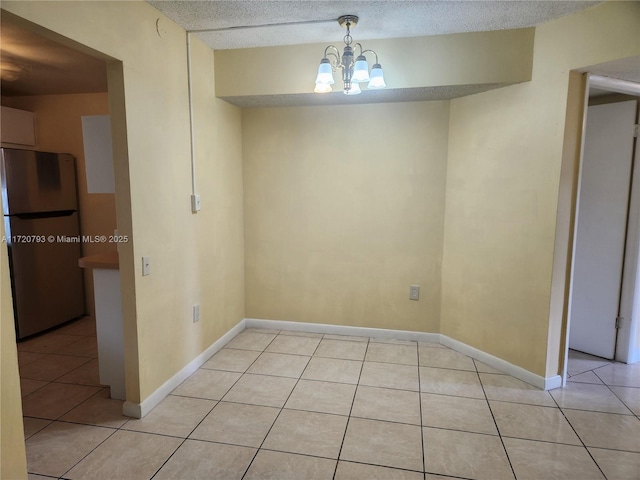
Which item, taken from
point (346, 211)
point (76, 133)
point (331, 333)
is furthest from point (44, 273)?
point (346, 211)

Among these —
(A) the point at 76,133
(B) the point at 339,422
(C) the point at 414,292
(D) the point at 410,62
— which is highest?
(D) the point at 410,62

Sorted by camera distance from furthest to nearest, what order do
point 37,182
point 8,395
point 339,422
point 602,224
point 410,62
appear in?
point 37,182 < point 602,224 < point 410,62 < point 339,422 < point 8,395

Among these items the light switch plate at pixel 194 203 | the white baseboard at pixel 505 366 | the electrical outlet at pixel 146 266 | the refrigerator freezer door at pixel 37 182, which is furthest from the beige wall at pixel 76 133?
the white baseboard at pixel 505 366

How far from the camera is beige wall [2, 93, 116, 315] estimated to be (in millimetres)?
3848

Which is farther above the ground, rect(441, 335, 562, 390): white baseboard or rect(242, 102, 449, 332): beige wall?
rect(242, 102, 449, 332): beige wall

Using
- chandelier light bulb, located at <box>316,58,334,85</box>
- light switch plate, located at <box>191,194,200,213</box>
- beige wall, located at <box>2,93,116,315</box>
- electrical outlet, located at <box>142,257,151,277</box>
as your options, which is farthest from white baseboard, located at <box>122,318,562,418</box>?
chandelier light bulb, located at <box>316,58,334,85</box>

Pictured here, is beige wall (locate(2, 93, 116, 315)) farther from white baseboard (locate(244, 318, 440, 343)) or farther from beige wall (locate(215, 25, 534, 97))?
white baseboard (locate(244, 318, 440, 343))

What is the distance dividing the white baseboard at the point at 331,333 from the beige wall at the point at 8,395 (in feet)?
2.59

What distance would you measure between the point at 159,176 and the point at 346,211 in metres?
1.62

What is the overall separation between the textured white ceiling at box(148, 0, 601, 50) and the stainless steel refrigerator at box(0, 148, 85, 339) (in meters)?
2.09

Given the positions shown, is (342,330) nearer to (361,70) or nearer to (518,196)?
(518,196)

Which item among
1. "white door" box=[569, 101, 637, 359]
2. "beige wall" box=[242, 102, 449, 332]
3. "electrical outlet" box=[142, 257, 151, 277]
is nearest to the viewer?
"electrical outlet" box=[142, 257, 151, 277]

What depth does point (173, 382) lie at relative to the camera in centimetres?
263

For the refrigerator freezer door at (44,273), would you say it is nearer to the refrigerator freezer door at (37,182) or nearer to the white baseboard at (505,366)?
the refrigerator freezer door at (37,182)
